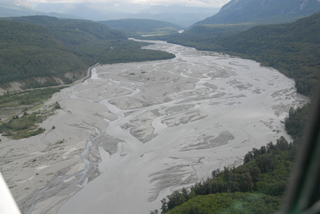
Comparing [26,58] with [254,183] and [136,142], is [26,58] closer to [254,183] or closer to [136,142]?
[136,142]

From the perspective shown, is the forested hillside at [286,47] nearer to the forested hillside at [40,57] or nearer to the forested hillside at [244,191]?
the forested hillside at [244,191]

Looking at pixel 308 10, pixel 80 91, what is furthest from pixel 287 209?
pixel 308 10

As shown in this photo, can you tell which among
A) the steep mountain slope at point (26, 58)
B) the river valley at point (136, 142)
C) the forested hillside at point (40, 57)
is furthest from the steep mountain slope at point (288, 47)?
the steep mountain slope at point (26, 58)

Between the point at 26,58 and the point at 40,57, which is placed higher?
the point at 40,57

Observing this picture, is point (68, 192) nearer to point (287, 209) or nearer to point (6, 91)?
point (287, 209)

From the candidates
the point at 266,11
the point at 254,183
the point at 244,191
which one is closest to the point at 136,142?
the point at 244,191

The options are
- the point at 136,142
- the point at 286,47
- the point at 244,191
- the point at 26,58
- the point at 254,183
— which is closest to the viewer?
the point at 244,191
